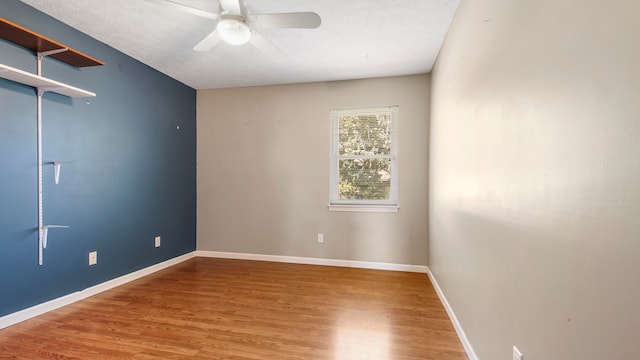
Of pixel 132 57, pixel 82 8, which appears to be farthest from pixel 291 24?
pixel 132 57

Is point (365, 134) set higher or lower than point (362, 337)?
higher

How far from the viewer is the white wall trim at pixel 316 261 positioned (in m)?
3.56

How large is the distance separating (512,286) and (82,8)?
3.49 m

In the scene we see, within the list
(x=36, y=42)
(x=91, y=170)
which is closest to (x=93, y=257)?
(x=91, y=170)

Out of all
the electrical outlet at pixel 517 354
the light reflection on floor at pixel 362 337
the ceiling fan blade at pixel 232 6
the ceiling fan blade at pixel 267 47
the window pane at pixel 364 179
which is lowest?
the light reflection on floor at pixel 362 337

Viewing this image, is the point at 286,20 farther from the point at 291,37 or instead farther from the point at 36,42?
the point at 36,42

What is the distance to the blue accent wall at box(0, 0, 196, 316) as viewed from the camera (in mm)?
2156

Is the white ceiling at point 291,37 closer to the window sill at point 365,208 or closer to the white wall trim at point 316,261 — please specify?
the window sill at point 365,208

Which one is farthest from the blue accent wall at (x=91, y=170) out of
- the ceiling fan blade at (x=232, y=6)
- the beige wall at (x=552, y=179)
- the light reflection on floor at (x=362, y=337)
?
the beige wall at (x=552, y=179)

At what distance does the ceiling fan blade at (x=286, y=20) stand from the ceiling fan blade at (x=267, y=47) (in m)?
0.57

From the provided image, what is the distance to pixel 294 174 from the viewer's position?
3916 millimetres

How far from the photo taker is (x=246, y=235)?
160 inches

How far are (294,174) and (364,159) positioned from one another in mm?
999

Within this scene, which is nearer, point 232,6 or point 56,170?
point 232,6
